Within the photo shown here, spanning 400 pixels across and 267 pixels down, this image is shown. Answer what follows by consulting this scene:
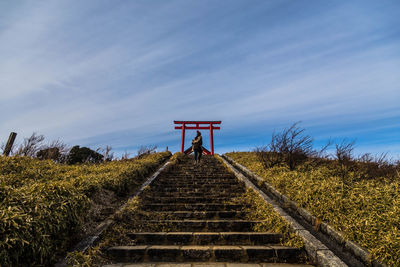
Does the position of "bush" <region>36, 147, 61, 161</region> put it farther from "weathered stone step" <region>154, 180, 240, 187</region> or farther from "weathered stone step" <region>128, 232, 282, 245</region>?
"weathered stone step" <region>128, 232, 282, 245</region>

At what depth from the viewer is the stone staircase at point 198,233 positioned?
380 centimetres

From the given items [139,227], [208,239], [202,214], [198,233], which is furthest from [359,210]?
[139,227]

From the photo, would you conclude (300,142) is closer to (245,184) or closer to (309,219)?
(245,184)

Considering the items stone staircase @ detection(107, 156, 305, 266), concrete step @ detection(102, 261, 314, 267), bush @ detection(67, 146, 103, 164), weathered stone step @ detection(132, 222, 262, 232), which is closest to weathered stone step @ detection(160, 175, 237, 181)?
stone staircase @ detection(107, 156, 305, 266)

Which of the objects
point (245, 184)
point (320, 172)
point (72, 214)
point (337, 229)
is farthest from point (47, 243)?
point (320, 172)

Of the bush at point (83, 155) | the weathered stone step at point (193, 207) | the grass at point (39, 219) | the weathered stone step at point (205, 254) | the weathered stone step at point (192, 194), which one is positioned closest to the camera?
the grass at point (39, 219)

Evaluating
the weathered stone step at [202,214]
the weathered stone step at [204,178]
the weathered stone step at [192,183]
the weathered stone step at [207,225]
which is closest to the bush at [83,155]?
the weathered stone step at [204,178]

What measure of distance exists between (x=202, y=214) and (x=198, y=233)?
1004mm

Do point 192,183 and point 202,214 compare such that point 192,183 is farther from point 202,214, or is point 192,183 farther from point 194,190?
point 202,214

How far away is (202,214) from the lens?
5.38 meters

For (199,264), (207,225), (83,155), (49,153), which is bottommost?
(199,264)

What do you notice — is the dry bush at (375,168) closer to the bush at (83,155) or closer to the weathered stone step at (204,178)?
the weathered stone step at (204,178)

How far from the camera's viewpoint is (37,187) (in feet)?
13.3

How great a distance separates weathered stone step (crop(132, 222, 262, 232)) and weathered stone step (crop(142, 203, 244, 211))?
0.92 metres
